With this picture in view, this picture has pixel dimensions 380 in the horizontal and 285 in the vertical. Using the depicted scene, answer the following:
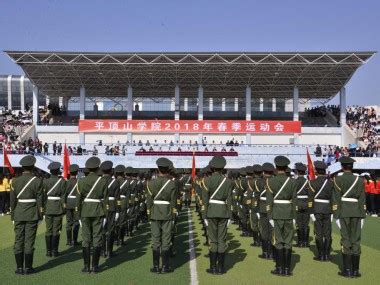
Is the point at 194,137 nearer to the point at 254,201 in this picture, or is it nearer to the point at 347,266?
the point at 254,201

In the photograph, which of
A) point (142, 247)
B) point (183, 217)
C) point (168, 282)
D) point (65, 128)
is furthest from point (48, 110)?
point (168, 282)

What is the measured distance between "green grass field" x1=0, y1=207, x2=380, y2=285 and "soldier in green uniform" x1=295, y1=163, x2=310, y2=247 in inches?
19.5

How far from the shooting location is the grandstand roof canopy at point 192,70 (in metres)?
41.7

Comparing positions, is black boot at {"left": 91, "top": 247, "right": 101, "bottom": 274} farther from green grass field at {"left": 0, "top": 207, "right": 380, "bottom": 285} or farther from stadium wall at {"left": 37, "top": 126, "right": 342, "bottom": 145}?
stadium wall at {"left": 37, "top": 126, "right": 342, "bottom": 145}

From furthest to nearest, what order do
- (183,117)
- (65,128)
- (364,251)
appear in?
(183,117) < (65,128) < (364,251)

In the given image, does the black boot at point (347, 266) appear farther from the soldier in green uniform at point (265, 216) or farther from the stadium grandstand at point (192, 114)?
the stadium grandstand at point (192, 114)

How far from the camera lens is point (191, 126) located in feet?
149

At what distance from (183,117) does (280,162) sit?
4368cm

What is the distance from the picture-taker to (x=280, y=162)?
8.32 meters

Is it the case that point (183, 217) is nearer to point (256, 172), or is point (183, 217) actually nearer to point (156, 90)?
point (256, 172)

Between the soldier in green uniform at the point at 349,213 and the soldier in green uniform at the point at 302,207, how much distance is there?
89.0 inches

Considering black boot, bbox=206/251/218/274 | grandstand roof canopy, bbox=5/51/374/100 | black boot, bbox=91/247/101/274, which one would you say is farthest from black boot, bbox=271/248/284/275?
grandstand roof canopy, bbox=5/51/374/100

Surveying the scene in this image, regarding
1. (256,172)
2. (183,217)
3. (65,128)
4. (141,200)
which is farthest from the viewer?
(65,128)

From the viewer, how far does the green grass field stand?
25.2ft
